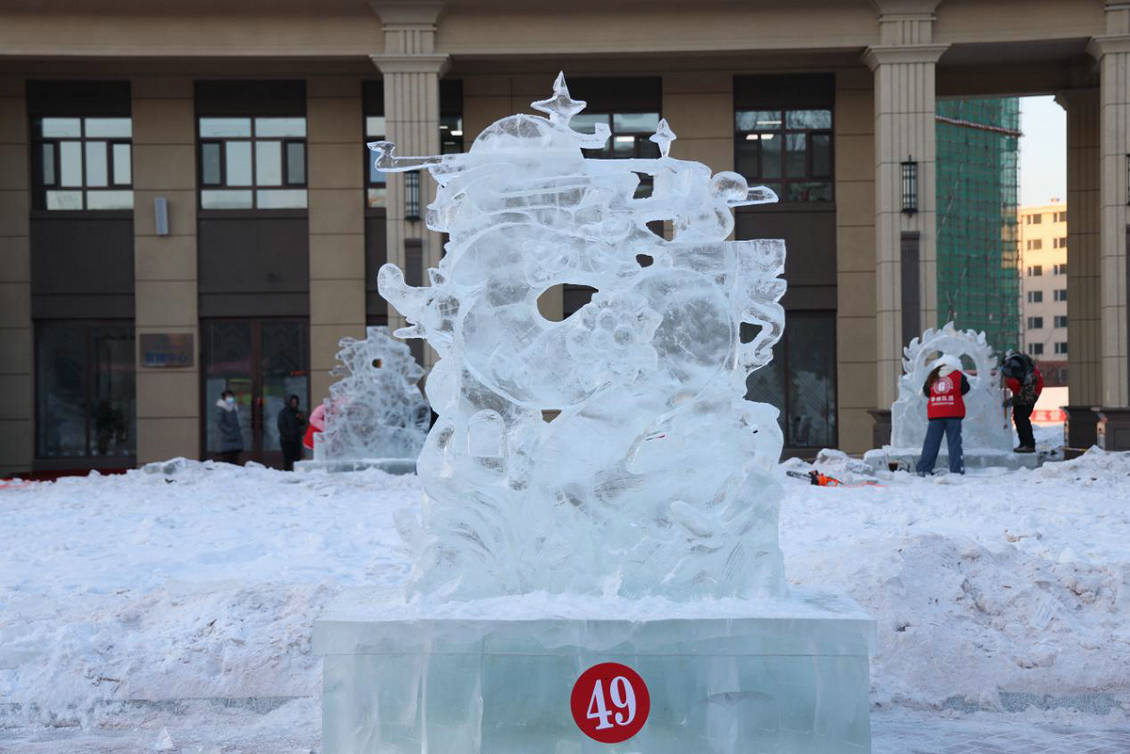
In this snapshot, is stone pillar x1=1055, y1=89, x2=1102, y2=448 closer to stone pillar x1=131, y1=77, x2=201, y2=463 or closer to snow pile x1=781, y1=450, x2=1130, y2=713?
snow pile x1=781, y1=450, x2=1130, y2=713

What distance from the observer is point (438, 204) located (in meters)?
5.25

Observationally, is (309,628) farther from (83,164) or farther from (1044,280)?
(1044,280)

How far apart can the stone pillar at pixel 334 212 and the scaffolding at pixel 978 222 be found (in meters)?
41.8

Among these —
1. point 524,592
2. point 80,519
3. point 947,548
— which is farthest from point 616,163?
point 80,519

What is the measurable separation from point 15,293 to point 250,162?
515 cm

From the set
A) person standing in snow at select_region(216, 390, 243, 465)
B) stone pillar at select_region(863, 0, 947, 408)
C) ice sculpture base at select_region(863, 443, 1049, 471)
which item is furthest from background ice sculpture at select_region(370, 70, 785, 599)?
stone pillar at select_region(863, 0, 947, 408)

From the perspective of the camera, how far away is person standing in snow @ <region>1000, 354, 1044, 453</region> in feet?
63.5

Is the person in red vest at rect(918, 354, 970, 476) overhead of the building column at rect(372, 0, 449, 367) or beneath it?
beneath

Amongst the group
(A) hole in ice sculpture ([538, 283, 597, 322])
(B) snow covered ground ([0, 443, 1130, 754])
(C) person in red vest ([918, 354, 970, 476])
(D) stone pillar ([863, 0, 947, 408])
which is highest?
(D) stone pillar ([863, 0, 947, 408])

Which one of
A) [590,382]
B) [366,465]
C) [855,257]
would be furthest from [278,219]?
[590,382]

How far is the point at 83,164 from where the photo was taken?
24.2 m

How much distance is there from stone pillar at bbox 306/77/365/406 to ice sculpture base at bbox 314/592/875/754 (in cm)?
1993

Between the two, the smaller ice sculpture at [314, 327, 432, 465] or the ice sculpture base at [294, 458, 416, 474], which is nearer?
the ice sculpture base at [294, 458, 416, 474]

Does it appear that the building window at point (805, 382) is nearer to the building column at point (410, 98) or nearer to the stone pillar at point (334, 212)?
the building column at point (410, 98)
